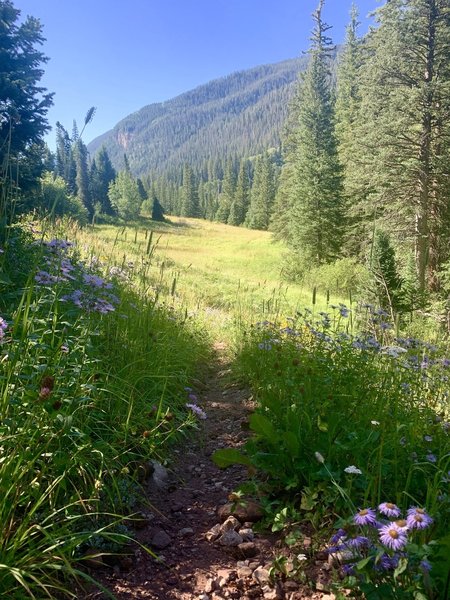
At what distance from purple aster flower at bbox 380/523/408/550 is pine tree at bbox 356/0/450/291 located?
16.4 meters

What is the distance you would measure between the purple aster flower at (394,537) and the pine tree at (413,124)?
16.4 m

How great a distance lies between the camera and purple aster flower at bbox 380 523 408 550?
1.08m

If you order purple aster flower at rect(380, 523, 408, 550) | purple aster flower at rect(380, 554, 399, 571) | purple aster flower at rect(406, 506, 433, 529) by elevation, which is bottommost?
purple aster flower at rect(380, 554, 399, 571)

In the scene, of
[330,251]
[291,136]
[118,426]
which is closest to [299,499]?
[118,426]

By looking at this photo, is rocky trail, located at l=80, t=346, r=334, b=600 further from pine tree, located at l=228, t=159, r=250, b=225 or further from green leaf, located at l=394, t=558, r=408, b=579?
pine tree, located at l=228, t=159, r=250, b=225

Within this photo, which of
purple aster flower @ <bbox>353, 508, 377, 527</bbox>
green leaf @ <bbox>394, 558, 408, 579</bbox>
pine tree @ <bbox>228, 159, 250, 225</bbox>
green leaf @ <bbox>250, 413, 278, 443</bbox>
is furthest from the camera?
pine tree @ <bbox>228, 159, 250, 225</bbox>

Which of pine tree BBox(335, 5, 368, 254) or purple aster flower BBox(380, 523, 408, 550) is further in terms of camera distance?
pine tree BBox(335, 5, 368, 254)

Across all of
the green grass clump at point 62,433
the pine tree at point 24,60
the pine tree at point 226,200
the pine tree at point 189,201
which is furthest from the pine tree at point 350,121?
the pine tree at point 189,201

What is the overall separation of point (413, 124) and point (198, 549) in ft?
63.6

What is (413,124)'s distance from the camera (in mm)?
17172

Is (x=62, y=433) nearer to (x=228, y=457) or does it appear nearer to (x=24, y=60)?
(x=228, y=457)

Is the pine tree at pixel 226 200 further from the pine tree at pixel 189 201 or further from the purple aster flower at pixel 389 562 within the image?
the purple aster flower at pixel 389 562

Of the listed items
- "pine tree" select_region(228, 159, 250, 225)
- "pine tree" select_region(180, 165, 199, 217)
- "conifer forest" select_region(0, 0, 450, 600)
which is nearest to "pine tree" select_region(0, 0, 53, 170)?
"conifer forest" select_region(0, 0, 450, 600)

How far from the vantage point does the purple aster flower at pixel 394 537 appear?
1076mm
